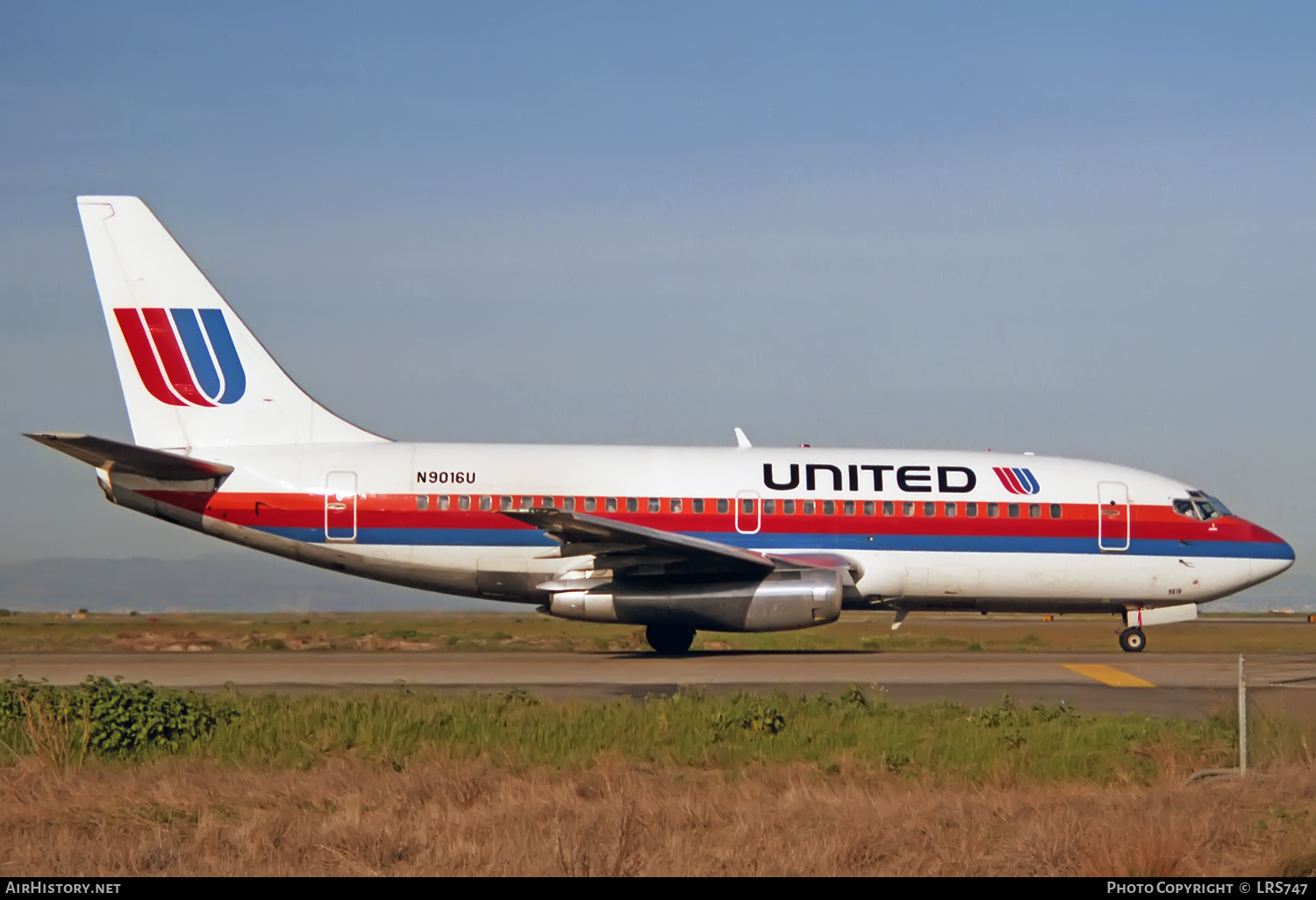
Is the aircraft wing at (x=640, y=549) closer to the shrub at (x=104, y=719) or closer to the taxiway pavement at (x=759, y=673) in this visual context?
the taxiway pavement at (x=759, y=673)

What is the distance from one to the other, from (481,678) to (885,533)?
9.64 metres

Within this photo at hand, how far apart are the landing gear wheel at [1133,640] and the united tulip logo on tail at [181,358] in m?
17.9

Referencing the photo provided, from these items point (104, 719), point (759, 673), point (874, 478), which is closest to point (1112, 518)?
point (874, 478)

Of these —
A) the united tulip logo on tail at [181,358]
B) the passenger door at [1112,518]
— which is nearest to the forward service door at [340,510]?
the united tulip logo on tail at [181,358]

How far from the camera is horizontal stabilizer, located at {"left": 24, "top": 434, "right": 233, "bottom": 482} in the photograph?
23422mm

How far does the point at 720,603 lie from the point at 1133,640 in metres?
8.54

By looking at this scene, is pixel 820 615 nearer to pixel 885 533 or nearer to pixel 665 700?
pixel 885 533

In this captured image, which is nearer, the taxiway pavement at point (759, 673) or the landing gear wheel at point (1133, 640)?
the taxiway pavement at point (759, 673)

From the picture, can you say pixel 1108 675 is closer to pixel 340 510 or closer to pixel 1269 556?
pixel 1269 556

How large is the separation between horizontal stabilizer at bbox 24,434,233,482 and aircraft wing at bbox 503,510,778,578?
5.80m

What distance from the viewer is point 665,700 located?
51.2 feet

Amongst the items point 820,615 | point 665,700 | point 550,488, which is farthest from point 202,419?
point 665,700

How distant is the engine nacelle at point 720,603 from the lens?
952 inches

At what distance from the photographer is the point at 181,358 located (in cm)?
2630
